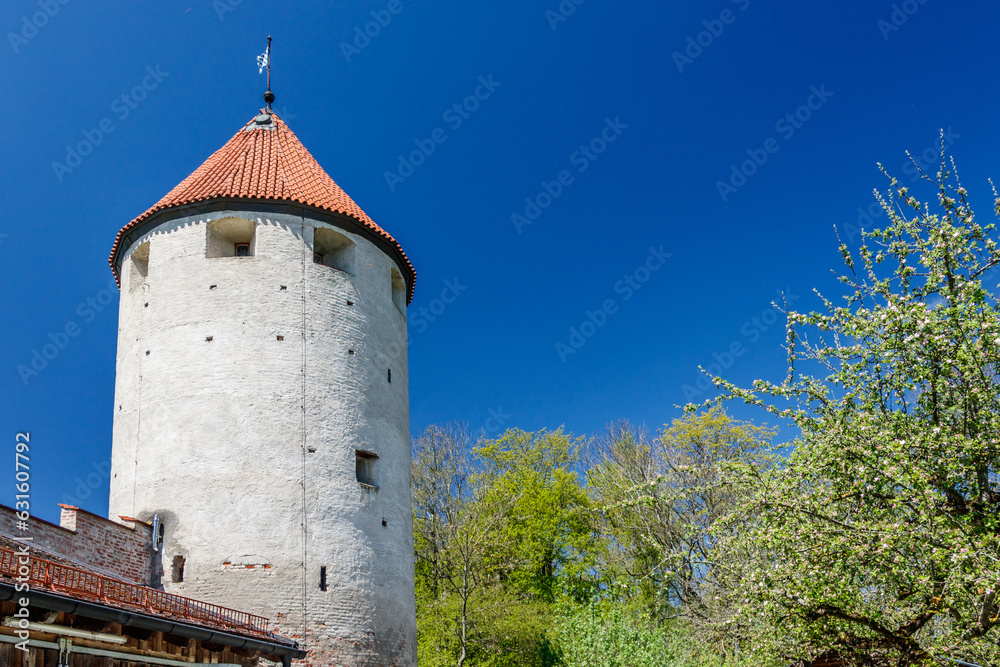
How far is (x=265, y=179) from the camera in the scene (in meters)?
18.7

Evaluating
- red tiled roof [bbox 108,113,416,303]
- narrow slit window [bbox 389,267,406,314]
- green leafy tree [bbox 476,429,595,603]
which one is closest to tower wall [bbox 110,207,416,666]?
red tiled roof [bbox 108,113,416,303]

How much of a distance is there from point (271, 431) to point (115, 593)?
5.66 meters

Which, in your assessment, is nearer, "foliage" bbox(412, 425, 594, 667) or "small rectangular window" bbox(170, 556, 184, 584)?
"small rectangular window" bbox(170, 556, 184, 584)

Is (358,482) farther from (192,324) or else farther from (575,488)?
(575,488)

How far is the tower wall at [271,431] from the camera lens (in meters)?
15.3

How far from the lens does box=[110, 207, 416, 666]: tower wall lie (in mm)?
15344

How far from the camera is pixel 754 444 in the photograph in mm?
27891

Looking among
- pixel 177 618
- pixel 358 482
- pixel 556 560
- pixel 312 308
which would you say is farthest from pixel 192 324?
pixel 556 560

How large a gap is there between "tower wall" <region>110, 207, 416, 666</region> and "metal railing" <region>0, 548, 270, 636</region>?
57 cm

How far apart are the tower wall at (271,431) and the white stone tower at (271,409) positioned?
0.09ft

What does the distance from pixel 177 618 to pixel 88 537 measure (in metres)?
3.00

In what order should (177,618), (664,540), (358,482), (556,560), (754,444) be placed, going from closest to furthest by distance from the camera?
(177,618) → (358,482) → (664,540) → (754,444) → (556,560)

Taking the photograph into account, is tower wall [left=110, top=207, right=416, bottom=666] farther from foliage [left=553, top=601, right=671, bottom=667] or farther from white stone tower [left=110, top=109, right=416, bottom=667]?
foliage [left=553, top=601, right=671, bottom=667]

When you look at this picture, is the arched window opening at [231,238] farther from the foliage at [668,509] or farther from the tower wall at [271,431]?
the foliage at [668,509]
